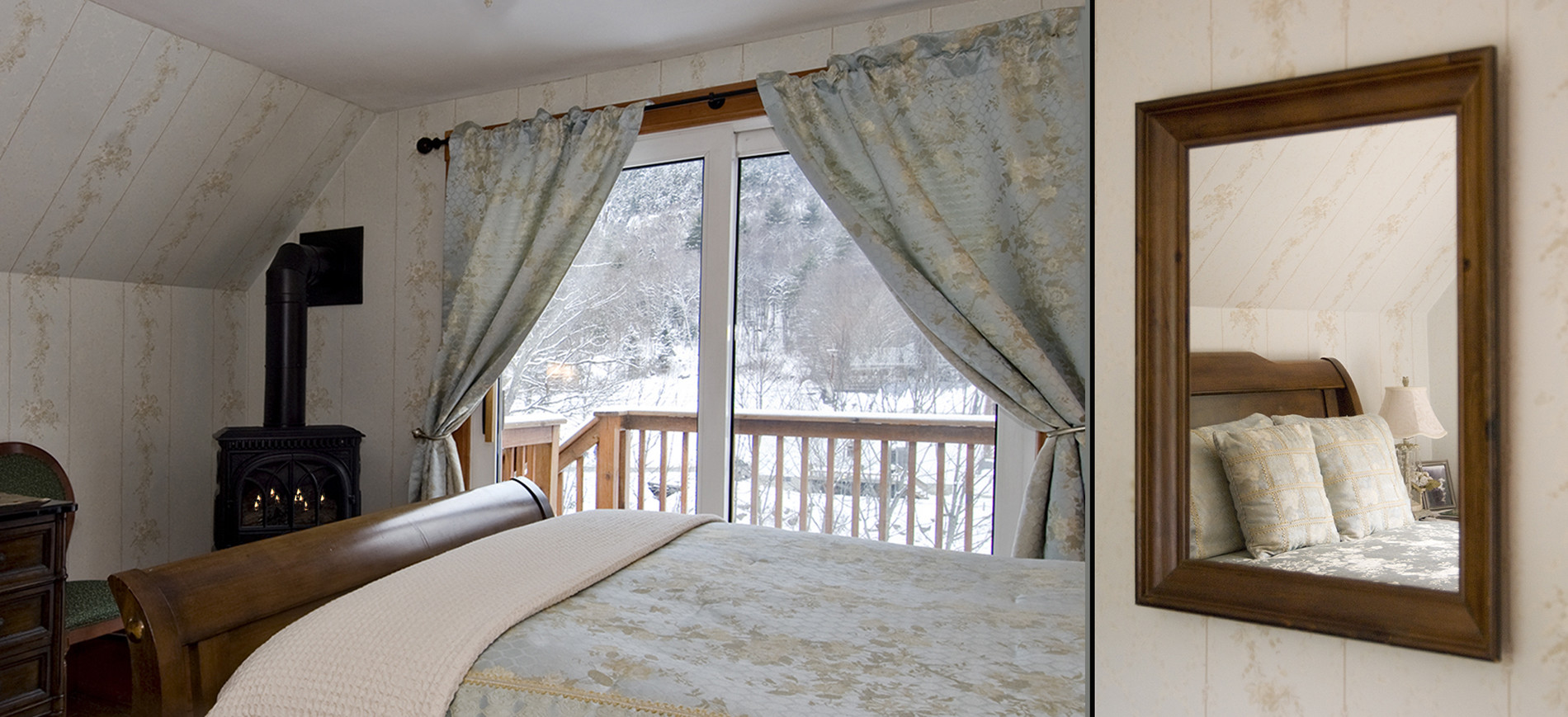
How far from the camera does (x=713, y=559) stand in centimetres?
204

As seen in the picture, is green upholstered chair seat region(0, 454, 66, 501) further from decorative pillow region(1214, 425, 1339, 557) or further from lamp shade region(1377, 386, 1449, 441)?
lamp shade region(1377, 386, 1449, 441)

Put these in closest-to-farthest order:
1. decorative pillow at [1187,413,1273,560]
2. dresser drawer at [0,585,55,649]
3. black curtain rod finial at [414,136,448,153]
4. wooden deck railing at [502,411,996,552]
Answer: decorative pillow at [1187,413,1273,560]
dresser drawer at [0,585,55,649]
wooden deck railing at [502,411,996,552]
black curtain rod finial at [414,136,448,153]

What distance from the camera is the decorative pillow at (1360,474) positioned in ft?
2.44

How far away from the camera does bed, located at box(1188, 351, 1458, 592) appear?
0.73 m

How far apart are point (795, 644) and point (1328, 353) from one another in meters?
1.00

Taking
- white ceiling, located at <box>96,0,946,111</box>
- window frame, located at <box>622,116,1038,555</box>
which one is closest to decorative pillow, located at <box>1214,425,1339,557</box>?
white ceiling, located at <box>96,0,946,111</box>

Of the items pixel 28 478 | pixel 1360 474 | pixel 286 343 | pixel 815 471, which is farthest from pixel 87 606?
pixel 1360 474

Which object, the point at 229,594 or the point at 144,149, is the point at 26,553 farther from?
the point at 144,149

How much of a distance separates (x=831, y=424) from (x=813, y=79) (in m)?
1.18

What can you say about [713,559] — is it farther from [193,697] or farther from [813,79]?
[813,79]

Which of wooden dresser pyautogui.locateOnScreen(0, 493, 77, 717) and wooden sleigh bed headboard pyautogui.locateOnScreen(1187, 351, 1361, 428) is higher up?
wooden sleigh bed headboard pyautogui.locateOnScreen(1187, 351, 1361, 428)

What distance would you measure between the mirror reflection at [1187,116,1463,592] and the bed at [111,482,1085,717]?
57 cm

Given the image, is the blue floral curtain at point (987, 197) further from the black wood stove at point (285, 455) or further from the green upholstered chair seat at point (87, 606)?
the green upholstered chair seat at point (87, 606)

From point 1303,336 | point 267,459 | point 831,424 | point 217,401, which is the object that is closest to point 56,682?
point 267,459
